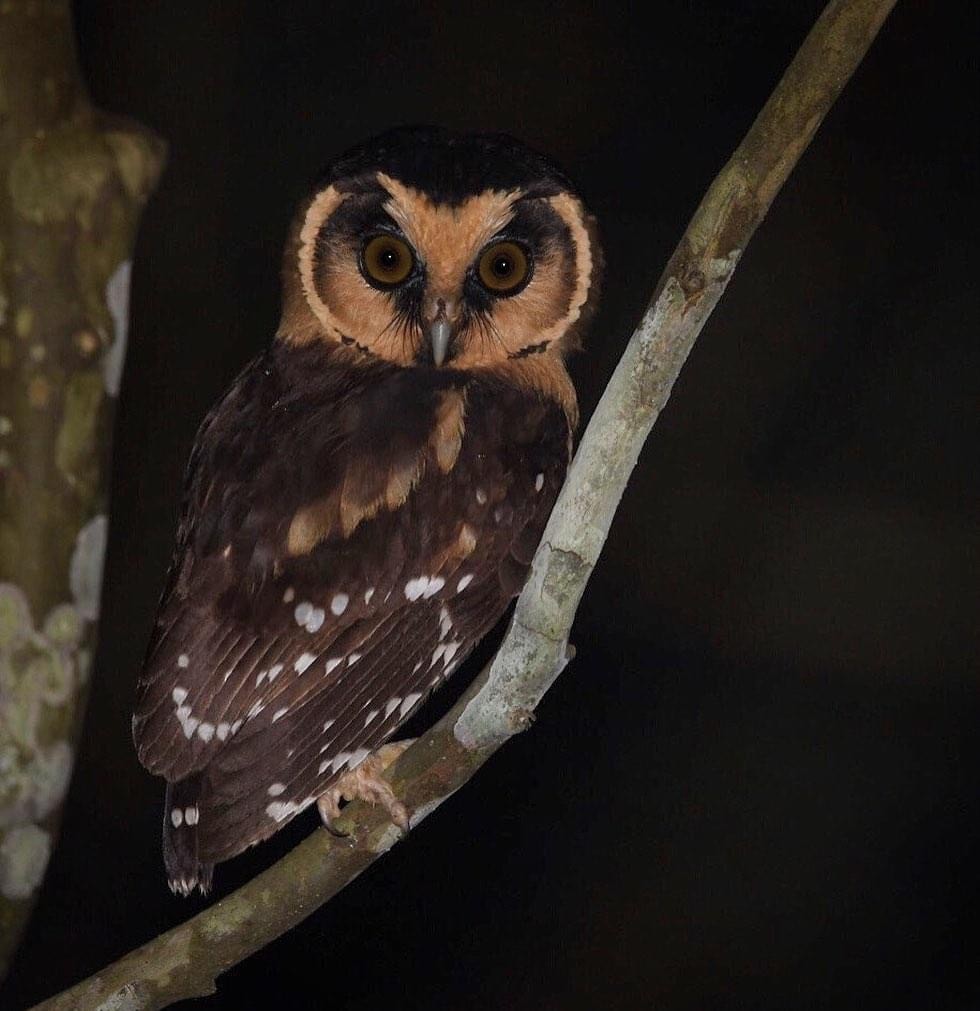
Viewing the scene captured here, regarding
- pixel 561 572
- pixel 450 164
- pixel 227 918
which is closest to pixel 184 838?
pixel 227 918

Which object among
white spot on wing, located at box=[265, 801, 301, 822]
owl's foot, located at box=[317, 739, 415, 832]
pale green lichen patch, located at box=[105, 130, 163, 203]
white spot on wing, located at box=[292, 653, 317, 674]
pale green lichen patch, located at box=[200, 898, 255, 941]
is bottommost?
pale green lichen patch, located at box=[200, 898, 255, 941]

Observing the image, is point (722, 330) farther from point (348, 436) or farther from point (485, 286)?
point (348, 436)

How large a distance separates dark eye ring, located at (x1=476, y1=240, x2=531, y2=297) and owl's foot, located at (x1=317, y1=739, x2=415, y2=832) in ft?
1.46

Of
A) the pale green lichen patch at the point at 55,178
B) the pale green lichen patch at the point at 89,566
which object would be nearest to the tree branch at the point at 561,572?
the pale green lichen patch at the point at 89,566

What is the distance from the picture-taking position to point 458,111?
1.28m

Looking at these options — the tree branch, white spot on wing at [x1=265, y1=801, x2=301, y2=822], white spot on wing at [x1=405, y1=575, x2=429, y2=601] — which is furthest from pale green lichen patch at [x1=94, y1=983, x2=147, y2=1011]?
white spot on wing at [x1=405, y1=575, x2=429, y2=601]

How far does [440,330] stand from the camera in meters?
Result: 1.18

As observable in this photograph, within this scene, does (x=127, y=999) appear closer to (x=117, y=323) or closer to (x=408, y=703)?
(x=408, y=703)

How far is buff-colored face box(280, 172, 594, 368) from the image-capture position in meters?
1.18

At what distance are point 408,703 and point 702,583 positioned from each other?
0.33m

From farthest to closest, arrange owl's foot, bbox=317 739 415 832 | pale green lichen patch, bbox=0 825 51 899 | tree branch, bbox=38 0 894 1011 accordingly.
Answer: pale green lichen patch, bbox=0 825 51 899
owl's foot, bbox=317 739 415 832
tree branch, bbox=38 0 894 1011

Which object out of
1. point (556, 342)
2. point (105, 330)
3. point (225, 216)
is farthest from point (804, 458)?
point (105, 330)

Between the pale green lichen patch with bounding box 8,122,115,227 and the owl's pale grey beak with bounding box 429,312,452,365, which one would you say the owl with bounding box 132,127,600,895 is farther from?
the pale green lichen patch with bounding box 8,122,115,227

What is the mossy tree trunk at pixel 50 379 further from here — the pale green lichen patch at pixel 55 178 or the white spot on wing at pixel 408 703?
the white spot on wing at pixel 408 703
